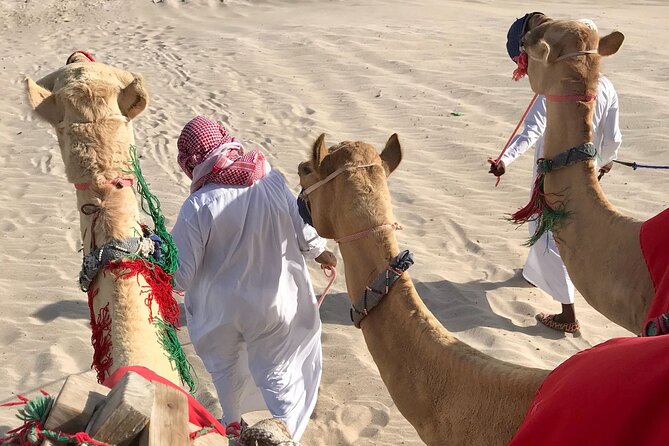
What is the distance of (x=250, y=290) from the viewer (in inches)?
158

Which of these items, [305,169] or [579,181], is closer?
[305,169]

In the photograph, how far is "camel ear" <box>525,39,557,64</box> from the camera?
3.66 meters

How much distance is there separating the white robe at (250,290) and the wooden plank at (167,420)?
6.41 feet

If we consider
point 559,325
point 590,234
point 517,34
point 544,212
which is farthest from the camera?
point 559,325

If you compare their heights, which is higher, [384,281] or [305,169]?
[305,169]

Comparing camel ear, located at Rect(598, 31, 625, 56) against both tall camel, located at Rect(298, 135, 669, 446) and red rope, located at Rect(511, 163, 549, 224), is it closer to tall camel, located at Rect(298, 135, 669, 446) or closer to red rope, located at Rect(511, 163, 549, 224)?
red rope, located at Rect(511, 163, 549, 224)

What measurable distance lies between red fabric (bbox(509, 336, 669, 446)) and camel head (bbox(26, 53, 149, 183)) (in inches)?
67.5

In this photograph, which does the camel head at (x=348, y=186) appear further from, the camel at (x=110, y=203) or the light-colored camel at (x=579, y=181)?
the light-colored camel at (x=579, y=181)

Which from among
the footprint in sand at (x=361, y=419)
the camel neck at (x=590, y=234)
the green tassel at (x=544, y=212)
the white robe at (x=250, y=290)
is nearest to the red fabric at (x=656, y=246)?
the camel neck at (x=590, y=234)

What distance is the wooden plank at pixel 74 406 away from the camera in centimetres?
175

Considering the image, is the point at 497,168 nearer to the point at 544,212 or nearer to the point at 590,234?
the point at 544,212

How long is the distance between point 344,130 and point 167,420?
9.18 meters

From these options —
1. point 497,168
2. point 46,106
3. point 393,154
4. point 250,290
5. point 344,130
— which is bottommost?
point 344,130

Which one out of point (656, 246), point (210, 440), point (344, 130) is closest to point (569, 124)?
point (656, 246)
